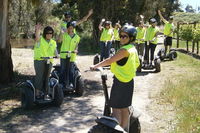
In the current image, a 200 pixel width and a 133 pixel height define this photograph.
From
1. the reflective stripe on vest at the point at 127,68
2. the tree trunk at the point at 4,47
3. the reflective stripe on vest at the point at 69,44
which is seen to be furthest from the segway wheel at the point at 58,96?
the reflective stripe on vest at the point at 127,68

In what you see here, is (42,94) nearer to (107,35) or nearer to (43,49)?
(43,49)

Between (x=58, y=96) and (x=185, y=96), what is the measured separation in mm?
3173

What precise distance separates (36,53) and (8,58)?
255 cm

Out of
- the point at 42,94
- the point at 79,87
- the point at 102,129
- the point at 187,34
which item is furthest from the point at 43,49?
the point at 187,34

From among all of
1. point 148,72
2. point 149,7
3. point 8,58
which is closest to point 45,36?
point 8,58

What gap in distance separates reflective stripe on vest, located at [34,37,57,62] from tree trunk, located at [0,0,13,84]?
236 cm

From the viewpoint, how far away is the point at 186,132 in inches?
239

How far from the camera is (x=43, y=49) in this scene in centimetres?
769

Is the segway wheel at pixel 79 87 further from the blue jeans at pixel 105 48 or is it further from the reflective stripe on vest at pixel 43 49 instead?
the blue jeans at pixel 105 48

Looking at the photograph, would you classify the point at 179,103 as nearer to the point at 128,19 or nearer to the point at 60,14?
the point at 128,19

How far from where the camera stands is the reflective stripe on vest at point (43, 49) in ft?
25.1

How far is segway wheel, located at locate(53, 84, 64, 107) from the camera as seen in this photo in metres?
7.89

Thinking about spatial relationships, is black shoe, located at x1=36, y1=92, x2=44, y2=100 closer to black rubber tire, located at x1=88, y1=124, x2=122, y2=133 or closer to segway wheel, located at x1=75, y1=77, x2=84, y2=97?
segway wheel, located at x1=75, y1=77, x2=84, y2=97

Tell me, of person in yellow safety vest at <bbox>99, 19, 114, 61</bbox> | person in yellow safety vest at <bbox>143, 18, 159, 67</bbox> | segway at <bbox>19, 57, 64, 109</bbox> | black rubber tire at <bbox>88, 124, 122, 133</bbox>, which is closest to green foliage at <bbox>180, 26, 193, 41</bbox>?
person in yellow safety vest at <bbox>143, 18, 159, 67</bbox>
